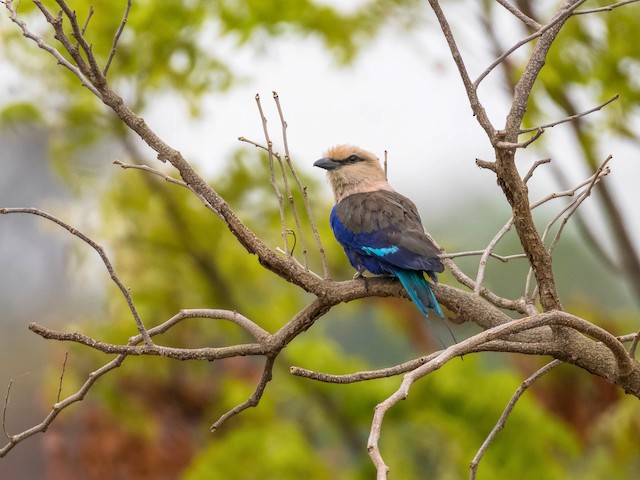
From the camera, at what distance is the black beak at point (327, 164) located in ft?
16.7

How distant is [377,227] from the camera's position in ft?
14.3

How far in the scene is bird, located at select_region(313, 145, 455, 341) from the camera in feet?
12.5

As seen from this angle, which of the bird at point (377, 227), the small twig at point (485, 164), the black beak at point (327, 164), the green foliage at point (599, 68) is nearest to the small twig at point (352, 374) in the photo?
the small twig at point (485, 164)

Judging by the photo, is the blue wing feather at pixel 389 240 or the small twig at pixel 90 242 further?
the blue wing feather at pixel 389 240

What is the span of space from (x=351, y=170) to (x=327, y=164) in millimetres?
155

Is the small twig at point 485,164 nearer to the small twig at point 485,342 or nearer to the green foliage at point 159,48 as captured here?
the small twig at point 485,342

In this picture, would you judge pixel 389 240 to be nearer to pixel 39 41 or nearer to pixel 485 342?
pixel 485 342

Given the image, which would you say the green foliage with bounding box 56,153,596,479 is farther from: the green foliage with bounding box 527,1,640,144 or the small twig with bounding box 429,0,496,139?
the small twig with bounding box 429,0,496,139

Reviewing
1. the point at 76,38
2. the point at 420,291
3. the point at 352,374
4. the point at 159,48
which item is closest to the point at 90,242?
the point at 76,38

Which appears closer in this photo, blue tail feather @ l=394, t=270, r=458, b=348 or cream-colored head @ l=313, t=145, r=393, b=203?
blue tail feather @ l=394, t=270, r=458, b=348

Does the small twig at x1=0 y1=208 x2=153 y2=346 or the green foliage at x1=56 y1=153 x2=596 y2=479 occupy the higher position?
the green foliage at x1=56 y1=153 x2=596 y2=479

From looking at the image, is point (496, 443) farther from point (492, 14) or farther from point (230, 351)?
point (230, 351)

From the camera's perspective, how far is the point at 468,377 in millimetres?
8414

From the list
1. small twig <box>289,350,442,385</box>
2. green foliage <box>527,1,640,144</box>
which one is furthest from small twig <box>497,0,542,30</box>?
green foliage <box>527,1,640,144</box>
